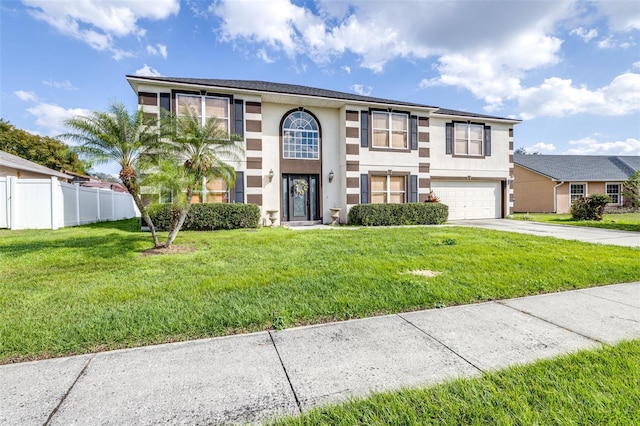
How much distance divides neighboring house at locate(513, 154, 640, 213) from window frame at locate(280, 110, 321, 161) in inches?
785

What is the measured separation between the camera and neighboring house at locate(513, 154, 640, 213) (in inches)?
922

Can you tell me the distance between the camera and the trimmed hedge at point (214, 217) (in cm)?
1124

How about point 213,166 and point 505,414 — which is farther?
point 213,166

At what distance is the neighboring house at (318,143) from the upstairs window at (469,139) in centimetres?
15

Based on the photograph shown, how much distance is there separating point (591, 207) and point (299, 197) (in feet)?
50.3

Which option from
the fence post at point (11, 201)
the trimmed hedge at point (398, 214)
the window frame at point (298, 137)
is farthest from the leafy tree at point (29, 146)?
the trimmed hedge at point (398, 214)

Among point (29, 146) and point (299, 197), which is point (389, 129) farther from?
point (29, 146)

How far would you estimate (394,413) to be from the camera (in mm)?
1849

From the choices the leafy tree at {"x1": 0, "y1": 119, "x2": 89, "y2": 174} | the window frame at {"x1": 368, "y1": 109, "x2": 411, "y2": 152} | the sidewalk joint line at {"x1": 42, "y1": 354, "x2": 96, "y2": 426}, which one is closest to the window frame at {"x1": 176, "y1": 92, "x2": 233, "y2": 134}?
the window frame at {"x1": 368, "y1": 109, "x2": 411, "y2": 152}

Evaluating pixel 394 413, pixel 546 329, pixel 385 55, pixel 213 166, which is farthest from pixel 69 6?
pixel 546 329

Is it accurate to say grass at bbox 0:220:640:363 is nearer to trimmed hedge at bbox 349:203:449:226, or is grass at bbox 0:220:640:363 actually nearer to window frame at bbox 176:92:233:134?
→ trimmed hedge at bbox 349:203:449:226

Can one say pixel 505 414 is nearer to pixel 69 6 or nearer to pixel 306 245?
pixel 306 245

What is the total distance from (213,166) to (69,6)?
7.00 meters

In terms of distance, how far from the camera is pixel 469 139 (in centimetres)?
1709
